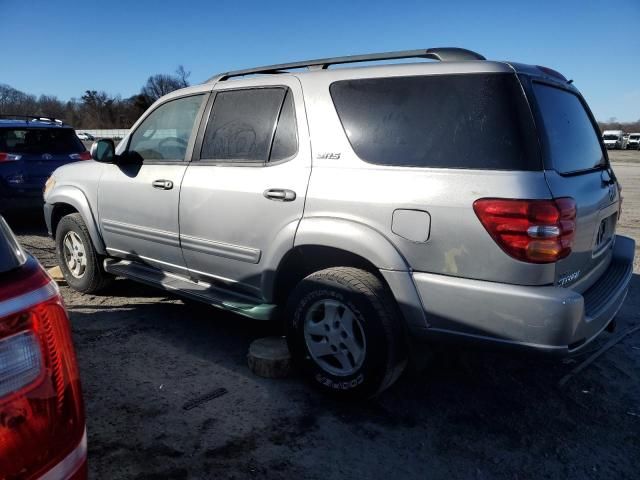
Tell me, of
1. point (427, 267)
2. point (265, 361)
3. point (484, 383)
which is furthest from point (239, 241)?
point (484, 383)

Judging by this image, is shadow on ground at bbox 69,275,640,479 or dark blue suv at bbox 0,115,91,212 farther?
dark blue suv at bbox 0,115,91,212

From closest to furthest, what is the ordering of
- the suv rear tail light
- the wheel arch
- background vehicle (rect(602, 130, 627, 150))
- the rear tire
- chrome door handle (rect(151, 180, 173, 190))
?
1. the suv rear tail light
2. the wheel arch
3. chrome door handle (rect(151, 180, 173, 190))
4. the rear tire
5. background vehicle (rect(602, 130, 627, 150))

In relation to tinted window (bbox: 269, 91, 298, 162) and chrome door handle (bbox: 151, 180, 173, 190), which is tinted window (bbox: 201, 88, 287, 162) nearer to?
tinted window (bbox: 269, 91, 298, 162)

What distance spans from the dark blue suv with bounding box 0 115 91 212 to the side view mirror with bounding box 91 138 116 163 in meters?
4.26

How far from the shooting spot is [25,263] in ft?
4.35

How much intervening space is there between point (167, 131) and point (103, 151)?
560 mm

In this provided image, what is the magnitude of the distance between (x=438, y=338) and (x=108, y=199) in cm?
305

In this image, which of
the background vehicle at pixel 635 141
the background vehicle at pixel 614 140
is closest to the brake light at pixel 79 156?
the background vehicle at pixel 614 140

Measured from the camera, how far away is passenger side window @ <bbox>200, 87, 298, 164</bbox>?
3.21 metres

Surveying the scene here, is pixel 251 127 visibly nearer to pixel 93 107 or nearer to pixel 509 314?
pixel 509 314

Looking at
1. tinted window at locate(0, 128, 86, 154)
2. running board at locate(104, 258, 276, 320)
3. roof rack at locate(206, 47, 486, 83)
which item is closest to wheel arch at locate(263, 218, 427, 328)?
running board at locate(104, 258, 276, 320)

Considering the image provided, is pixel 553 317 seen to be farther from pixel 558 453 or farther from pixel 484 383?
pixel 484 383

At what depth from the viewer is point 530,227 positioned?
231 centimetres

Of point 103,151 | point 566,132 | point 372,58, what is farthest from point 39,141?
point 566,132
